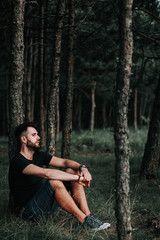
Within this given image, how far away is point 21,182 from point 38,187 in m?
0.37

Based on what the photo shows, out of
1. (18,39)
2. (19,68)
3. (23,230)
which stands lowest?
(23,230)

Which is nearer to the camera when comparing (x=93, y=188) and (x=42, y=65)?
(x=93, y=188)

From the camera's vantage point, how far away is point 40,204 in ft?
13.5

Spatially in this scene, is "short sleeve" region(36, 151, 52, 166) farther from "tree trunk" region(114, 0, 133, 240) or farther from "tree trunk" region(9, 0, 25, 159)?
"tree trunk" region(114, 0, 133, 240)

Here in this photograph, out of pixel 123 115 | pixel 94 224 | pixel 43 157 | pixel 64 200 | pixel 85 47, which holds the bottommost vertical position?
pixel 94 224

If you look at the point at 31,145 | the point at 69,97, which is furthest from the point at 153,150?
the point at 31,145

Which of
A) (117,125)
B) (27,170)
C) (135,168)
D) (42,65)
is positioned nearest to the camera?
(117,125)

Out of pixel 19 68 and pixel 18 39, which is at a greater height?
pixel 18 39

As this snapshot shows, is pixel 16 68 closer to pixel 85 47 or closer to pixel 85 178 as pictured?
pixel 85 178

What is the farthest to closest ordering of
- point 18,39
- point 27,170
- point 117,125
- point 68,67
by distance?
point 68,67
point 18,39
point 27,170
point 117,125

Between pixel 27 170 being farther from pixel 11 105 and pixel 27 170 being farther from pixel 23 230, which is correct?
pixel 11 105

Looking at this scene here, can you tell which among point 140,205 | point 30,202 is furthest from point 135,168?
point 30,202

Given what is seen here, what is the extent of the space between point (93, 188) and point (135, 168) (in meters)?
2.59

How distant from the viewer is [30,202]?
4.17 metres
